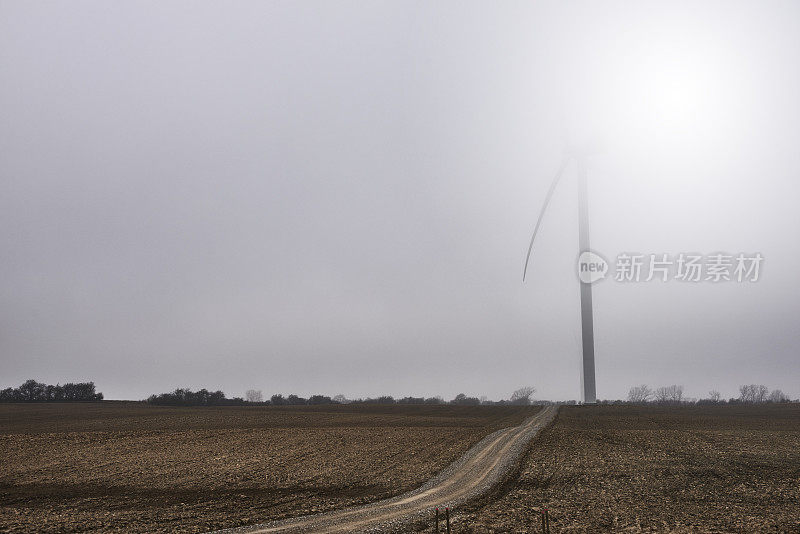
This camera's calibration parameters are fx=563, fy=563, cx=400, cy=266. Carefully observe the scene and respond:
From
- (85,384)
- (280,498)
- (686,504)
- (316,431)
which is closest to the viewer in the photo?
(686,504)

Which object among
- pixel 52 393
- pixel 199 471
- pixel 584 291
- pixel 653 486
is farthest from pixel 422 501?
pixel 52 393

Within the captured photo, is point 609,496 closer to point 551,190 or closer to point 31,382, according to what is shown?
point 551,190

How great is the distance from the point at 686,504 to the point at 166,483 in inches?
1432

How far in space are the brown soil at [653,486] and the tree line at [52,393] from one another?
166044 millimetres

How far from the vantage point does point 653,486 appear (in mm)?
40594

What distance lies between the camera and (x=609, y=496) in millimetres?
37344

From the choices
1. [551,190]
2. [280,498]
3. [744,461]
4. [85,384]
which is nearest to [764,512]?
[744,461]

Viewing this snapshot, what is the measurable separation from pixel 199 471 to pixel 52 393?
551ft

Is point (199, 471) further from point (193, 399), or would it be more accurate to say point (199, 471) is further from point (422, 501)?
point (193, 399)

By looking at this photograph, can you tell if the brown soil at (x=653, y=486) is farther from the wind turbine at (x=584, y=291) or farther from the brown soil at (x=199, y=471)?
the wind turbine at (x=584, y=291)

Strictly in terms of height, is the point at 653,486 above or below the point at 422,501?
above

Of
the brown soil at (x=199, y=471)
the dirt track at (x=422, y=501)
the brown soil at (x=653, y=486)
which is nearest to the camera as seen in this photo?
the dirt track at (x=422, y=501)

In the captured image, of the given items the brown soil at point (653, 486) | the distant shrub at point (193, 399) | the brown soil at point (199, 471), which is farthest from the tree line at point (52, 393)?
the brown soil at point (653, 486)

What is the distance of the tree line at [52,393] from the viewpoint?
591 ft
